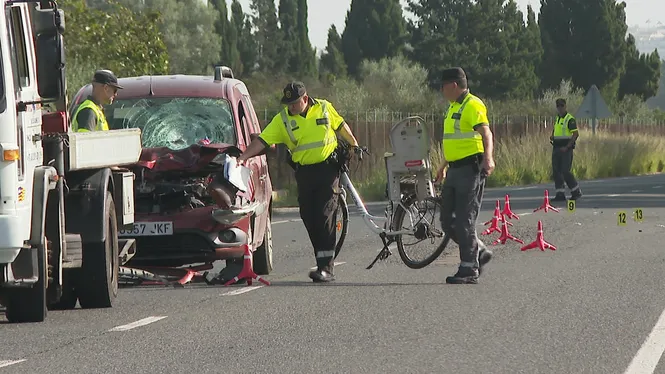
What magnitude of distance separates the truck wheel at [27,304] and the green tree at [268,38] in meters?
94.1

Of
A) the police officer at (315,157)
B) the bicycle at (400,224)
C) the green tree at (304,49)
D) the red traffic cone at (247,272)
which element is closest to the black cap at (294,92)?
the police officer at (315,157)

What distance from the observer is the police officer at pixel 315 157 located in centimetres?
1419

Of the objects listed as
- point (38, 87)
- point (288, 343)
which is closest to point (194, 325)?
point (288, 343)

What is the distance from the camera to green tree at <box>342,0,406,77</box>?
101938 millimetres

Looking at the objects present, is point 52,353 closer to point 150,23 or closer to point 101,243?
point 101,243

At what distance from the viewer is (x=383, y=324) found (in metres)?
10.8

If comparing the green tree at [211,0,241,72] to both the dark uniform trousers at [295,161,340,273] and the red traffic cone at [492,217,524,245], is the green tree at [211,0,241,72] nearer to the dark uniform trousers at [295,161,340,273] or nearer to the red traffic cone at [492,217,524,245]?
the red traffic cone at [492,217,524,245]

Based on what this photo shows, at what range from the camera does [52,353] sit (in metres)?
9.53

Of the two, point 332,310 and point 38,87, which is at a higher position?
point 38,87

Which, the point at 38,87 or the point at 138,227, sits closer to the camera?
the point at 38,87

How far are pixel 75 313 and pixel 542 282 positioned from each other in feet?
13.4

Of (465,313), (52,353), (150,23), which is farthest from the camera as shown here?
(150,23)

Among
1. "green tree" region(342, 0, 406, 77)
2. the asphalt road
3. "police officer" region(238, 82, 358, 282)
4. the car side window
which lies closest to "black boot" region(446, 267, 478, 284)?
the asphalt road

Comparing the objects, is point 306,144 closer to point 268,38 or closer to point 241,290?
point 241,290
